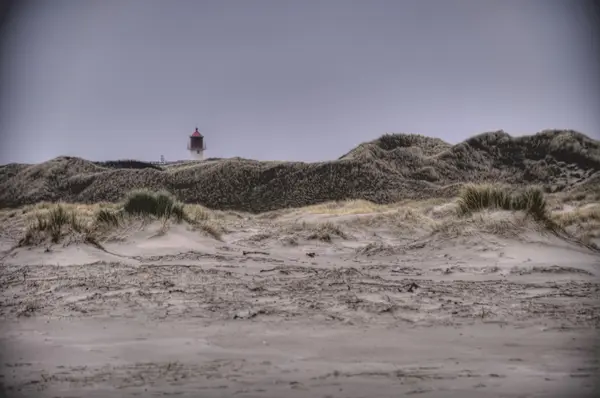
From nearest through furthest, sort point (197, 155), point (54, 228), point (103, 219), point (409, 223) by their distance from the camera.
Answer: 1. point (54, 228)
2. point (103, 219)
3. point (409, 223)
4. point (197, 155)

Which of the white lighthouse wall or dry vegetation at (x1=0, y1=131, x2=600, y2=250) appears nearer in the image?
dry vegetation at (x1=0, y1=131, x2=600, y2=250)

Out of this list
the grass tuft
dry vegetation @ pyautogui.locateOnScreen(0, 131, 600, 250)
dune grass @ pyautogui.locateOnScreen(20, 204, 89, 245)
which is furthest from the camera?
dry vegetation @ pyautogui.locateOnScreen(0, 131, 600, 250)

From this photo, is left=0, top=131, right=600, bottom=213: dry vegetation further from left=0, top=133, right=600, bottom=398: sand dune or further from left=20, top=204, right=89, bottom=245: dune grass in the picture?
left=20, top=204, right=89, bottom=245: dune grass

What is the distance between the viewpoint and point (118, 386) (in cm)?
156

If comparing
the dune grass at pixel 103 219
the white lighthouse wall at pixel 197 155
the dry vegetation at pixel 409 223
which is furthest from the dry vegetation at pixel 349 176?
the dune grass at pixel 103 219

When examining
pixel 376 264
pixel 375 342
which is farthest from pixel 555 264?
pixel 375 342

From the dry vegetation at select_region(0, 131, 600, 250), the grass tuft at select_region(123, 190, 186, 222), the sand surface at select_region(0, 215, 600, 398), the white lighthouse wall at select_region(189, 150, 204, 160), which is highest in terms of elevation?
the white lighthouse wall at select_region(189, 150, 204, 160)

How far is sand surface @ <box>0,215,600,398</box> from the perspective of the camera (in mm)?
1617

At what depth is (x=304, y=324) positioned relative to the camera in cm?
242

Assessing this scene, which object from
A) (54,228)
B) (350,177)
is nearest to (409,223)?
(54,228)

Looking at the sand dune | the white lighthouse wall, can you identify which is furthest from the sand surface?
the white lighthouse wall

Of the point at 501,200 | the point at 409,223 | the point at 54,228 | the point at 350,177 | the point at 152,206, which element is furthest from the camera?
the point at 350,177

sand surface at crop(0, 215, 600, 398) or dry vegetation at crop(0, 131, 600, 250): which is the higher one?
dry vegetation at crop(0, 131, 600, 250)

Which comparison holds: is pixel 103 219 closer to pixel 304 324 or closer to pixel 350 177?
pixel 304 324
